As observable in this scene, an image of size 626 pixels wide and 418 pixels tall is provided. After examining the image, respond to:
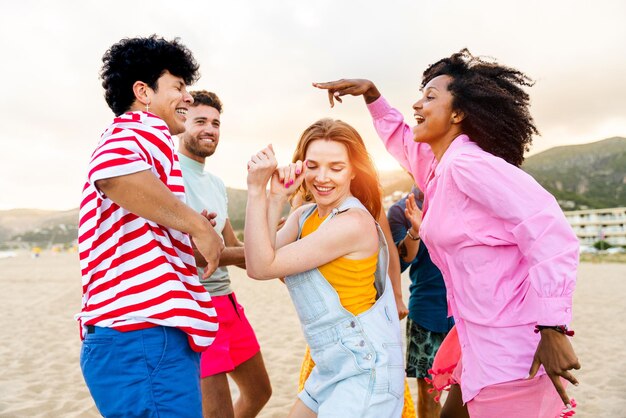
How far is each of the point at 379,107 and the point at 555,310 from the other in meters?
1.77

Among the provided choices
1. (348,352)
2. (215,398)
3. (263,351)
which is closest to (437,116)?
(348,352)

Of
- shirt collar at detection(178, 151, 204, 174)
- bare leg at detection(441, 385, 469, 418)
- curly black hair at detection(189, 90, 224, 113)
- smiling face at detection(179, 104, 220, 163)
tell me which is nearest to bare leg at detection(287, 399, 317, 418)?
bare leg at detection(441, 385, 469, 418)

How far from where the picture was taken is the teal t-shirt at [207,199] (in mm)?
3646

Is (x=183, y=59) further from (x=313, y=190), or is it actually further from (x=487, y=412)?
(x=487, y=412)

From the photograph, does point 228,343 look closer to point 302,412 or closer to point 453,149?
point 302,412

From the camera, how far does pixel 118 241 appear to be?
195 cm

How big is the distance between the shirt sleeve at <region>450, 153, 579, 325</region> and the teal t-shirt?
6.69 feet

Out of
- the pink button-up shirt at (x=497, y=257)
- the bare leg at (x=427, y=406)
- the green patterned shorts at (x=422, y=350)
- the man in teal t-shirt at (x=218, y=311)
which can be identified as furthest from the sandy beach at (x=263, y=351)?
the pink button-up shirt at (x=497, y=257)

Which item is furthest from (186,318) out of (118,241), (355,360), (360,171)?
(360,171)

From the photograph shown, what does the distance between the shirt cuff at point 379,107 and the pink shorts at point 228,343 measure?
1.66 meters

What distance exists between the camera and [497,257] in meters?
2.10

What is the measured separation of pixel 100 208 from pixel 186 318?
1.75 ft

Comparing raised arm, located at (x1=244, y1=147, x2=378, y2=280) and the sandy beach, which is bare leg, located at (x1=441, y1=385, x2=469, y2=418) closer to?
raised arm, located at (x1=244, y1=147, x2=378, y2=280)

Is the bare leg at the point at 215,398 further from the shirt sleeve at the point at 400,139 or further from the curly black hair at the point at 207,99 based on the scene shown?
the curly black hair at the point at 207,99
